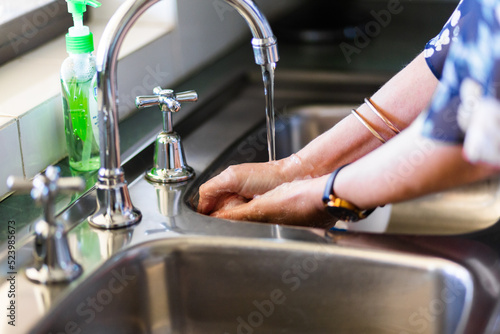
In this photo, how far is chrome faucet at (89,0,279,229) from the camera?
2.61ft

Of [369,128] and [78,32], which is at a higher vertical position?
[78,32]

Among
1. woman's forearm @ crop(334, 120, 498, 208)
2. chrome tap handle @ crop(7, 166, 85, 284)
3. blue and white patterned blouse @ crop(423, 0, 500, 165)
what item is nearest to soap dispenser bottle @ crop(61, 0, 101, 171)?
chrome tap handle @ crop(7, 166, 85, 284)

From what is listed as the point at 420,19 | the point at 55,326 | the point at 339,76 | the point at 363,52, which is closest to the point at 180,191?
the point at 55,326

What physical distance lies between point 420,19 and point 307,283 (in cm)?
114

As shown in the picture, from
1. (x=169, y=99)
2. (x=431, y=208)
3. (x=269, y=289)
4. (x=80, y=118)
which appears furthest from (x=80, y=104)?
(x=431, y=208)

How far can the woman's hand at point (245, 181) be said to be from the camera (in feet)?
3.19

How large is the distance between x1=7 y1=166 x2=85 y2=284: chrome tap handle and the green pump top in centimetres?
28

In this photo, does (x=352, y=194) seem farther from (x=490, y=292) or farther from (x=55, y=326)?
(x=55, y=326)

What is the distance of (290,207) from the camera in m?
0.92

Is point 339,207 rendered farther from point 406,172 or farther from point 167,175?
point 167,175

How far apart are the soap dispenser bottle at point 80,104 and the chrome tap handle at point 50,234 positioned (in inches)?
10.6

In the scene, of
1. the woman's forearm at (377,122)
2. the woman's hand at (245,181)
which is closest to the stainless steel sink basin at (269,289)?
the woman's hand at (245,181)

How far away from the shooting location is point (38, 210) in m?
0.91

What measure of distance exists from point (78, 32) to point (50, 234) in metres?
0.34
